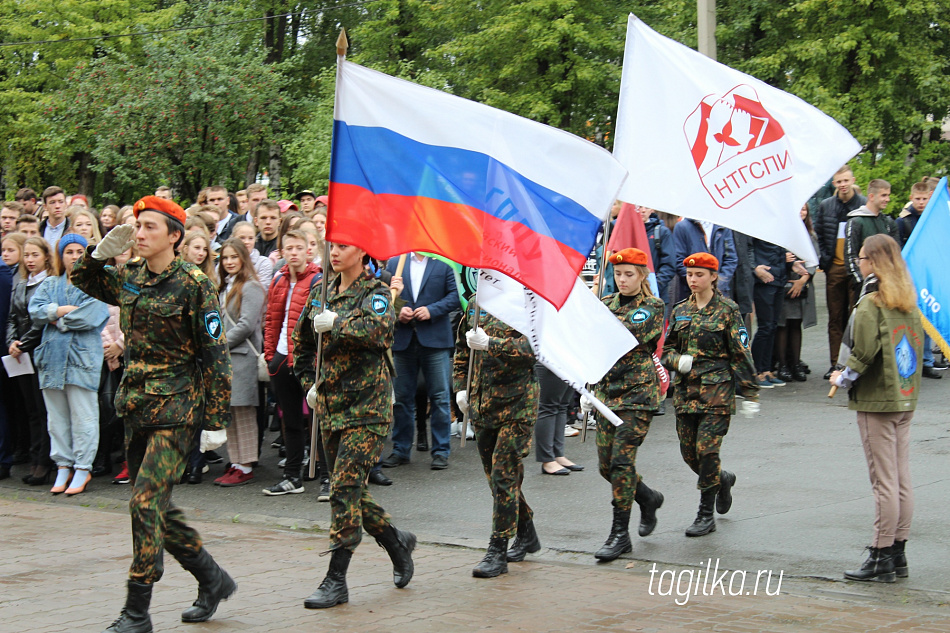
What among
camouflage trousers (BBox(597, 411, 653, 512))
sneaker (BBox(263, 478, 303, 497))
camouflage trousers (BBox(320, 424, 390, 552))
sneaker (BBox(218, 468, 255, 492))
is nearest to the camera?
camouflage trousers (BBox(320, 424, 390, 552))

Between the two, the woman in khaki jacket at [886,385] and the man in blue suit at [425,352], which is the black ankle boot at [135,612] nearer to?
the woman in khaki jacket at [886,385]

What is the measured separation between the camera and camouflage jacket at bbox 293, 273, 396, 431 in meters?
6.21

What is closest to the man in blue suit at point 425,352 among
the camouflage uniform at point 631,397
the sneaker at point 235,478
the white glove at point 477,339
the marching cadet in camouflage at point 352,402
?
the sneaker at point 235,478

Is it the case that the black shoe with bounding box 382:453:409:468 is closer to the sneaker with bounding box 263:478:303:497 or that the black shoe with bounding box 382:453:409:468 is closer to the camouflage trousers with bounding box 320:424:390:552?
the sneaker with bounding box 263:478:303:497

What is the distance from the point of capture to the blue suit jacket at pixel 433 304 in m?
10.3

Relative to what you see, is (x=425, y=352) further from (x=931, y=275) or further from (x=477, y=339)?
(x=931, y=275)

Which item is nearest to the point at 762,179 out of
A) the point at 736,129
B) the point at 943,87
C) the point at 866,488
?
the point at 736,129

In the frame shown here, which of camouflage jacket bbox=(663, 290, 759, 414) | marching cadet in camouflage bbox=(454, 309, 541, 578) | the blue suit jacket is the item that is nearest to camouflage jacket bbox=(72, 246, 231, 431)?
marching cadet in camouflage bbox=(454, 309, 541, 578)

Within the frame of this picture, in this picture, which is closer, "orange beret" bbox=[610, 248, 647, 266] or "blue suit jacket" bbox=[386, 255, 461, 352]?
"orange beret" bbox=[610, 248, 647, 266]

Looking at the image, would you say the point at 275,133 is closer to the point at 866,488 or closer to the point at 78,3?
the point at 78,3

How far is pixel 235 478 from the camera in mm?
9984

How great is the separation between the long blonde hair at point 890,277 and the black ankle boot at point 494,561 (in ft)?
8.69

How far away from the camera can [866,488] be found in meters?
8.67

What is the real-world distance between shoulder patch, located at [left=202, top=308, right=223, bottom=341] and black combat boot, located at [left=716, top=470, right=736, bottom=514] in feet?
12.2
